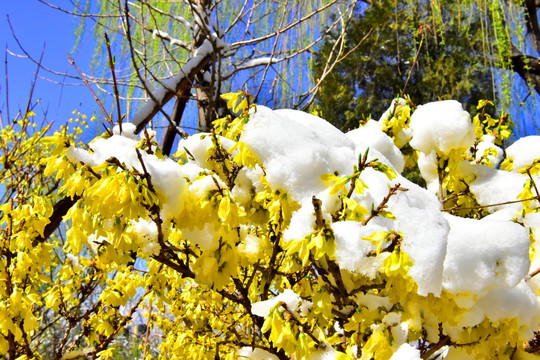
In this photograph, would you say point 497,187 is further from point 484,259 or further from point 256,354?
point 256,354

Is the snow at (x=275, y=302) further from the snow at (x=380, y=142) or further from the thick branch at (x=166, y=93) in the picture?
the thick branch at (x=166, y=93)

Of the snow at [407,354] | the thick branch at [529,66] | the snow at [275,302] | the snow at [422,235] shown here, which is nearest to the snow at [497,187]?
the snow at [422,235]

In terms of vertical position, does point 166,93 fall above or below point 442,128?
above

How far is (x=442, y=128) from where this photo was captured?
167 centimetres

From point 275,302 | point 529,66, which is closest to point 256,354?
point 275,302

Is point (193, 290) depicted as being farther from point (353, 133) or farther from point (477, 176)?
point (477, 176)

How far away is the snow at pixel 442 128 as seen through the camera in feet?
5.40

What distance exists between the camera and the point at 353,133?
183 cm

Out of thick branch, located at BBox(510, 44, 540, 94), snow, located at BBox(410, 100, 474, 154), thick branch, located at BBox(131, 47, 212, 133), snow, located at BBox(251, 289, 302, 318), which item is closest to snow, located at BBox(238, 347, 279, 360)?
snow, located at BBox(251, 289, 302, 318)

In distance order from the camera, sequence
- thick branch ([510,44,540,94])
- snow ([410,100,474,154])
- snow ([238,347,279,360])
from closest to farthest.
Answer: snow ([238,347,279,360]) → snow ([410,100,474,154]) → thick branch ([510,44,540,94])

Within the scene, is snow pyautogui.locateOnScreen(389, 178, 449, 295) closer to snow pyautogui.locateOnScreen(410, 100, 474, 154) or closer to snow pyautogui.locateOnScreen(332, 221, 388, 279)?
snow pyautogui.locateOnScreen(332, 221, 388, 279)

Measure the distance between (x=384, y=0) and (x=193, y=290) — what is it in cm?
1049

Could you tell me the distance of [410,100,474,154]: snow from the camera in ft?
5.40

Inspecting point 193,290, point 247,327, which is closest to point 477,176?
point 193,290
